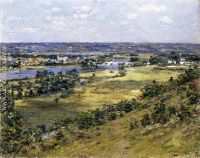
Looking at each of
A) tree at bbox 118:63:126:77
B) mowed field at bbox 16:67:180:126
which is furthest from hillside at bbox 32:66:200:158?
tree at bbox 118:63:126:77

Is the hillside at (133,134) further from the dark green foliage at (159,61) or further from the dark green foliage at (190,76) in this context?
the dark green foliage at (159,61)

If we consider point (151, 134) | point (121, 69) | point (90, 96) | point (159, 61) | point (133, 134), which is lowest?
point (90, 96)

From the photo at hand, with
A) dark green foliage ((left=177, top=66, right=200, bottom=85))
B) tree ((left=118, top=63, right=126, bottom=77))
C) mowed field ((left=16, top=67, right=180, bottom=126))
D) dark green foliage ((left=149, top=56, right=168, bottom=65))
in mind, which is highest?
dark green foliage ((left=177, top=66, right=200, bottom=85))

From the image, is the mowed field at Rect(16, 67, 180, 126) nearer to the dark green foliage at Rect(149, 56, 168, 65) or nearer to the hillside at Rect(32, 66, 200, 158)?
the dark green foliage at Rect(149, 56, 168, 65)

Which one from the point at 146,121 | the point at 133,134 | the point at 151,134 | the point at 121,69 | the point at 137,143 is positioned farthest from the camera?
the point at 121,69

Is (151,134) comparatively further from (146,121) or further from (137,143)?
(146,121)

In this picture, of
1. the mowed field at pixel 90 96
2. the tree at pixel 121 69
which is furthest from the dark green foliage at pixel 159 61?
the tree at pixel 121 69

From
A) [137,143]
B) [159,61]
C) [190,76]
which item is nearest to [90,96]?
[159,61]

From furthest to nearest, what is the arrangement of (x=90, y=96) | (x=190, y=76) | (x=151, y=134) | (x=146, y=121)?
1. (x=90, y=96)
2. (x=190, y=76)
3. (x=146, y=121)
4. (x=151, y=134)

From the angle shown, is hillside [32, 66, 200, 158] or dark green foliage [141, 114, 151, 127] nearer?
hillside [32, 66, 200, 158]

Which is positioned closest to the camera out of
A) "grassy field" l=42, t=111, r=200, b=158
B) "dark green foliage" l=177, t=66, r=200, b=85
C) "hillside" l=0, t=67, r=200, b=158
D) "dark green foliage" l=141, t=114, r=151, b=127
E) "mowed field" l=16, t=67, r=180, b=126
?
"grassy field" l=42, t=111, r=200, b=158
